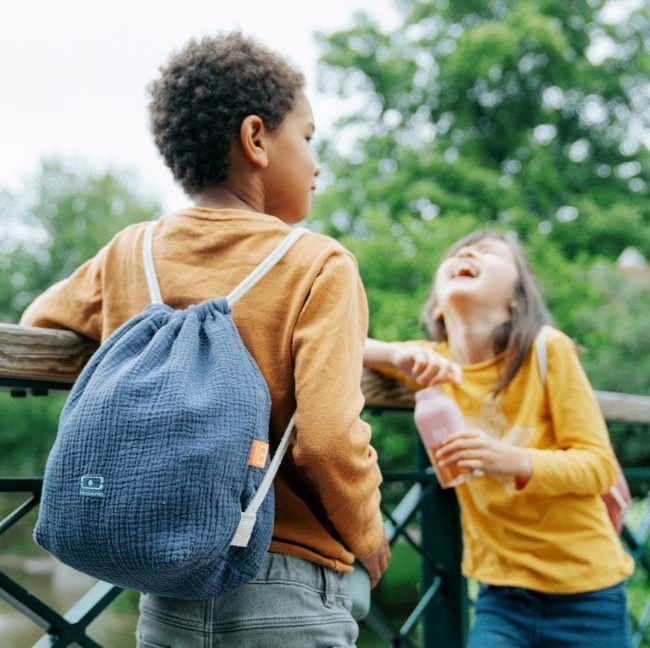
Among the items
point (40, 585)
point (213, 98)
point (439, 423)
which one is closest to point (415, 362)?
point (439, 423)

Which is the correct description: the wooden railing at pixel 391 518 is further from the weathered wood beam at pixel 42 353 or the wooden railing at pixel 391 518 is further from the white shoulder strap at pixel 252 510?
the white shoulder strap at pixel 252 510

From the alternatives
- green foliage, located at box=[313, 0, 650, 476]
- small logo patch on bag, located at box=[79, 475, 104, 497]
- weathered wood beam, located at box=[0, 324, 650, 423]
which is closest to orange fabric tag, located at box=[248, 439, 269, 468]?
small logo patch on bag, located at box=[79, 475, 104, 497]

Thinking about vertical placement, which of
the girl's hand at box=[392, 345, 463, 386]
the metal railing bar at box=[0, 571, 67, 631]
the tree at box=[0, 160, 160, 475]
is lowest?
the tree at box=[0, 160, 160, 475]

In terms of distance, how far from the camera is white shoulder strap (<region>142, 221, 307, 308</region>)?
43.9 inches

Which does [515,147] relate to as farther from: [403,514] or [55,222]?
[403,514]

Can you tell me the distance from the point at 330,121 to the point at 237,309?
50.0ft

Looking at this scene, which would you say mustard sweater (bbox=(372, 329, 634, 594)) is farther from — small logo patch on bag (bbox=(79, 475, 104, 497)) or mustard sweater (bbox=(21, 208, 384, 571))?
small logo patch on bag (bbox=(79, 475, 104, 497))

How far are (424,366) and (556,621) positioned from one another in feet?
2.15

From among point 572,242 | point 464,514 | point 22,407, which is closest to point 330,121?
point 572,242

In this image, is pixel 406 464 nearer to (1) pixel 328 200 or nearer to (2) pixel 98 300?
(1) pixel 328 200

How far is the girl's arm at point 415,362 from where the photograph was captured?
1665 millimetres

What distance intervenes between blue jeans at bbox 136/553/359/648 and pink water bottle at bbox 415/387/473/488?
57 cm

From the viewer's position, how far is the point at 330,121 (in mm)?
15758

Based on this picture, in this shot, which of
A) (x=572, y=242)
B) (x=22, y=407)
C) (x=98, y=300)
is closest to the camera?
(x=98, y=300)
